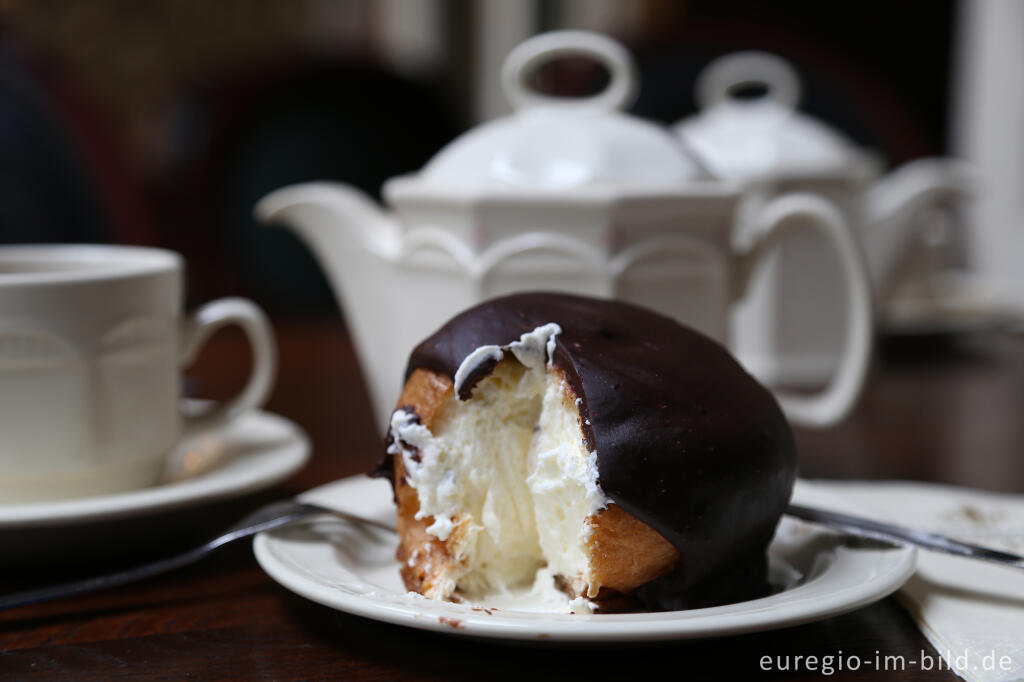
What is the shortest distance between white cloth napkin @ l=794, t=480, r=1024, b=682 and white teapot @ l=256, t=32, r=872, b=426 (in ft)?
0.25

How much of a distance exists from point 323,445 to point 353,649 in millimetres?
307

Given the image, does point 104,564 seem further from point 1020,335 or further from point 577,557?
point 1020,335

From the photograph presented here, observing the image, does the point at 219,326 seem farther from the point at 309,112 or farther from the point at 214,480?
the point at 309,112

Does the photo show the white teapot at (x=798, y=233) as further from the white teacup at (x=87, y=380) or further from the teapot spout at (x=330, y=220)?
the white teacup at (x=87, y=380)

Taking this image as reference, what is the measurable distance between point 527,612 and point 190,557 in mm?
135

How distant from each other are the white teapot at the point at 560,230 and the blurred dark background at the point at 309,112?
2.24 ft

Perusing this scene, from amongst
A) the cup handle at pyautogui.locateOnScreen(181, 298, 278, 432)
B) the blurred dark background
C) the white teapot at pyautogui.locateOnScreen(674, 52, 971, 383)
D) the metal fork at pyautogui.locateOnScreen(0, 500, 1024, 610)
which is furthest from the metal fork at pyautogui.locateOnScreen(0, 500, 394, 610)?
the blurred dark background

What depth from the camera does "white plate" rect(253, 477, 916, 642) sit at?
290 mm

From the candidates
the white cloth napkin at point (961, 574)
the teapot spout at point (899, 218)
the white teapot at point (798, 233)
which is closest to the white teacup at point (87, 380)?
the white cloth napkin at point (961, 574)

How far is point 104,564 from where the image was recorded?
430mm

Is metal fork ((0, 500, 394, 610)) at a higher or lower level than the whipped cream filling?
lower

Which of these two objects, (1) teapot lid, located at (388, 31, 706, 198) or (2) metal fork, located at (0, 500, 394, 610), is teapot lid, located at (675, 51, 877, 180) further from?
(2) metal fork, located at (0, 500, 394, 610)

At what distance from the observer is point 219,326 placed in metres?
0.57

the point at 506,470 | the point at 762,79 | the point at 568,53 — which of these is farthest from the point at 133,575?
the point at 762,79
